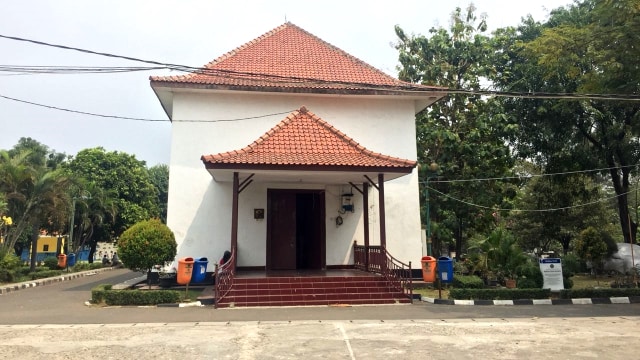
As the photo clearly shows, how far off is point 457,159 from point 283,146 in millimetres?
9392

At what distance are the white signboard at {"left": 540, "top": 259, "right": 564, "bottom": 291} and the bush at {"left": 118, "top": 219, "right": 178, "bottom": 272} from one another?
9.87m

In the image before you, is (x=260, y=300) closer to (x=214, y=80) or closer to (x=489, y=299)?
(x=489, y=299)

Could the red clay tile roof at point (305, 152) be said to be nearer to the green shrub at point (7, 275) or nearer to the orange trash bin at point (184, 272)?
the orange trash bin at point (184, 272)

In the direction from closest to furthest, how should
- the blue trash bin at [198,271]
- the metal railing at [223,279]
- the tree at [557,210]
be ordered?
the metal railing at [223,279], the blue trash bin at [198,271], the tree at [557,210]

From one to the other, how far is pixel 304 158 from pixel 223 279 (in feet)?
11.8

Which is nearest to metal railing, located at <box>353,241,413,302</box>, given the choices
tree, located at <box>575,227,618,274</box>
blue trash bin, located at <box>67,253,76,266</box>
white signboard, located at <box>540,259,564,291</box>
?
white signboard, located at <box>540,259,564,291</box>

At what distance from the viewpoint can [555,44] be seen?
11.6 metres

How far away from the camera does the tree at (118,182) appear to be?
28.5m

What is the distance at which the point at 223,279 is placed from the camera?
32.8 feet

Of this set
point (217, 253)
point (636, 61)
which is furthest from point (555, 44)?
point (217, 253)

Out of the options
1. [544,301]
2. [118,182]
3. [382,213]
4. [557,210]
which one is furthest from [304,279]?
[118,182]

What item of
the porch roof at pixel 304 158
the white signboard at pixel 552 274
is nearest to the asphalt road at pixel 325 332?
the white signboard at pixel 552 274

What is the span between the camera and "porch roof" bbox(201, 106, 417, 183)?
420 inches

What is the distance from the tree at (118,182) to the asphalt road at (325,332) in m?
18.9
